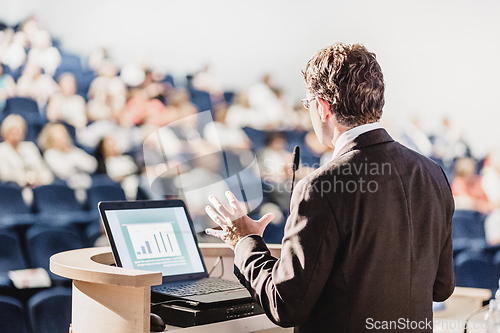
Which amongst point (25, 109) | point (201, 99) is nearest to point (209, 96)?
point (201, 99)

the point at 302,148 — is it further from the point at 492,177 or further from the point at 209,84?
the point at 492,177

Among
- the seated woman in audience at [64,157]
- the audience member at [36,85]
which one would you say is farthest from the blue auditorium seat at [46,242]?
the audience member at [36,85]

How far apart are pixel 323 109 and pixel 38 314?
201 cm

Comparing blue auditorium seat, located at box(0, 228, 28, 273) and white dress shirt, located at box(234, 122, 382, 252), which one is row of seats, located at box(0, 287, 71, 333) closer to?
blue auditorium seat, located at box(0, 228, 28, 273)

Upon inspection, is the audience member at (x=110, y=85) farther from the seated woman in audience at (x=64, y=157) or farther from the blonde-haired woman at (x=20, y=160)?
the blonde-haired woman at (x=20, y=160)

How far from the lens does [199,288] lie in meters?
1.02

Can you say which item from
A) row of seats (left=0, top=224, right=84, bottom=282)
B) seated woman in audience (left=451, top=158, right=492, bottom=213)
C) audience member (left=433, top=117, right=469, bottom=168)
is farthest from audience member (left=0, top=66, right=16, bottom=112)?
seated woman in audience (left=451, top=158, right=492, bottom=213)

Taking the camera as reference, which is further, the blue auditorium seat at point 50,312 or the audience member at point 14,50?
the audience member at point 14,50

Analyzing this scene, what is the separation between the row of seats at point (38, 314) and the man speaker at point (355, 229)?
1797mm

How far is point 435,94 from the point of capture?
10.2 ft

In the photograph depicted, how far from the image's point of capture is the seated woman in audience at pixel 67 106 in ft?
9.18

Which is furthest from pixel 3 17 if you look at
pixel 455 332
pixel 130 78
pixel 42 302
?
pixel 455 332

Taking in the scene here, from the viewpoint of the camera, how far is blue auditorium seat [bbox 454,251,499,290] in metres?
2.93

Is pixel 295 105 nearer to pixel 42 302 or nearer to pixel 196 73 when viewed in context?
pixel 196 73
